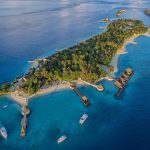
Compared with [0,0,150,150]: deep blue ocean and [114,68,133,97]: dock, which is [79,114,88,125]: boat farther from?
[114,68,133,97]: dock

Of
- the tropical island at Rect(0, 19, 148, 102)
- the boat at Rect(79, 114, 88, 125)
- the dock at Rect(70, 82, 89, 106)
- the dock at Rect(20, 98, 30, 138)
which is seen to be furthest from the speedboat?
the dock at Rect(70, 82, 89, 106)

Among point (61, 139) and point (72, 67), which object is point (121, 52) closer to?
point (72, 67)

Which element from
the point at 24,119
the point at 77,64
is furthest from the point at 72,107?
the point at 77,64

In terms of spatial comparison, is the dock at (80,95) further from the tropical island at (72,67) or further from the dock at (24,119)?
the dock at (24,119)

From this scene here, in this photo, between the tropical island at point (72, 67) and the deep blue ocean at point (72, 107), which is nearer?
the deep blue ocean at point (72, 107)

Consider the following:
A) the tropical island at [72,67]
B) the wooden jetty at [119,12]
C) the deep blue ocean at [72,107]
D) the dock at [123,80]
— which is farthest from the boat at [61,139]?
the wooden jetty at [119,12]

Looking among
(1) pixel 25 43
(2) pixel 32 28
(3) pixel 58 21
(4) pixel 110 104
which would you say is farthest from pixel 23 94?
(3) pixel 58 21
